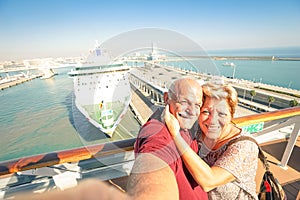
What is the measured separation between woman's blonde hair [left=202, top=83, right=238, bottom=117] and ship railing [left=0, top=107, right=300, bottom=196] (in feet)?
1.21

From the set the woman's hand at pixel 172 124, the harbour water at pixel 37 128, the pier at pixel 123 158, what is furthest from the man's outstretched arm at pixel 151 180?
the harbour water at pixel 37 128

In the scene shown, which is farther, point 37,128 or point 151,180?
point 37,128

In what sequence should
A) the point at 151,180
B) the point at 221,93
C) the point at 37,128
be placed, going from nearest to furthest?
the point at 151,180, the point at 221,93, the point at 37,128

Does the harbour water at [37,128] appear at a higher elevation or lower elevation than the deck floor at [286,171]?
lower

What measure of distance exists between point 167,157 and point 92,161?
2.73 feet

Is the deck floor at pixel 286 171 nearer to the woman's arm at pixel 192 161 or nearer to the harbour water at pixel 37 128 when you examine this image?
the woman's arm at pixel 192 161

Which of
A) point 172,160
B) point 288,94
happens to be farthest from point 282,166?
point 288,94

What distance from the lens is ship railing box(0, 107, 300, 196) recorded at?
72 centimetres

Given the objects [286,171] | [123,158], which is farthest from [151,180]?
[286,171]

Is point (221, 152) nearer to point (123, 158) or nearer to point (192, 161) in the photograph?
point (192, 161)

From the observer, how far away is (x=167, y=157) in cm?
48

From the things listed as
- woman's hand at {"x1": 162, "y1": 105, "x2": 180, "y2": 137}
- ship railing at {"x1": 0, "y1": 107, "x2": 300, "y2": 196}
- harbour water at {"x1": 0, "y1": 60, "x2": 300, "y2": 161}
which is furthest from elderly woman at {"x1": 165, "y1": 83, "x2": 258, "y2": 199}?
harbour water at {"x1": 0, "y1": 60, "x2": 300, "y2": 161}

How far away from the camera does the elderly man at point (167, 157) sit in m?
0.40

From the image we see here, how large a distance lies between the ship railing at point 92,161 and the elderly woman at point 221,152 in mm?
358
